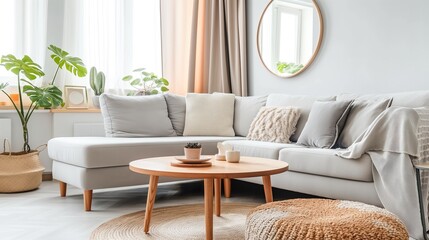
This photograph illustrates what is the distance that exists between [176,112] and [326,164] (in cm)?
176

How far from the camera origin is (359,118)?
9.68 ft

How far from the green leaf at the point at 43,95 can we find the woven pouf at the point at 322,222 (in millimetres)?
2518

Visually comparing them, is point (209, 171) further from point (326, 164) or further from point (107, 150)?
point (107, 150)

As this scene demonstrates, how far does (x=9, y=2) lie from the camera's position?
13.5 ft

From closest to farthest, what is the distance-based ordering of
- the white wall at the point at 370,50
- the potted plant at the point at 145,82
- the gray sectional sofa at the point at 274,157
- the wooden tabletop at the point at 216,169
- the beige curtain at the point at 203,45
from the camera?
the wooden tabletop at the point at 216,169 < the gray sectional sofa at the point at 274,157 < the white wall at the point at 370,50 < the potted plant at the point at 145,82 < the beige curtain at the point at 203,45

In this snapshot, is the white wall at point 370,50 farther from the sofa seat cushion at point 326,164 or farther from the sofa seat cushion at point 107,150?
the sofa seat cushion at point 107,150

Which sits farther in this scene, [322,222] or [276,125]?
[276,125]

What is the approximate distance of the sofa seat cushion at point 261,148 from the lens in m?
3.05

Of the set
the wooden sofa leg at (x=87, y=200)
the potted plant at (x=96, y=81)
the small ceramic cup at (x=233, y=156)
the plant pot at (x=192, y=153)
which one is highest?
the potted plant at (x=96, y=81)

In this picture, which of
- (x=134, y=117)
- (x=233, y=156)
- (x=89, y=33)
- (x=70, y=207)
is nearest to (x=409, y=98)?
(x=233, y=156)

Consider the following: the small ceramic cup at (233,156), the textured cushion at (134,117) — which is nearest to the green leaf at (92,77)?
the textured cushion at (134,117)

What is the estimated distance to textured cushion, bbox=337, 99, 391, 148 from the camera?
2865 mm

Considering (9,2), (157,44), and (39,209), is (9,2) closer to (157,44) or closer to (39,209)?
(157,44)

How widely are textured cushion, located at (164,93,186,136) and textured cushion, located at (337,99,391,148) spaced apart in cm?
154
